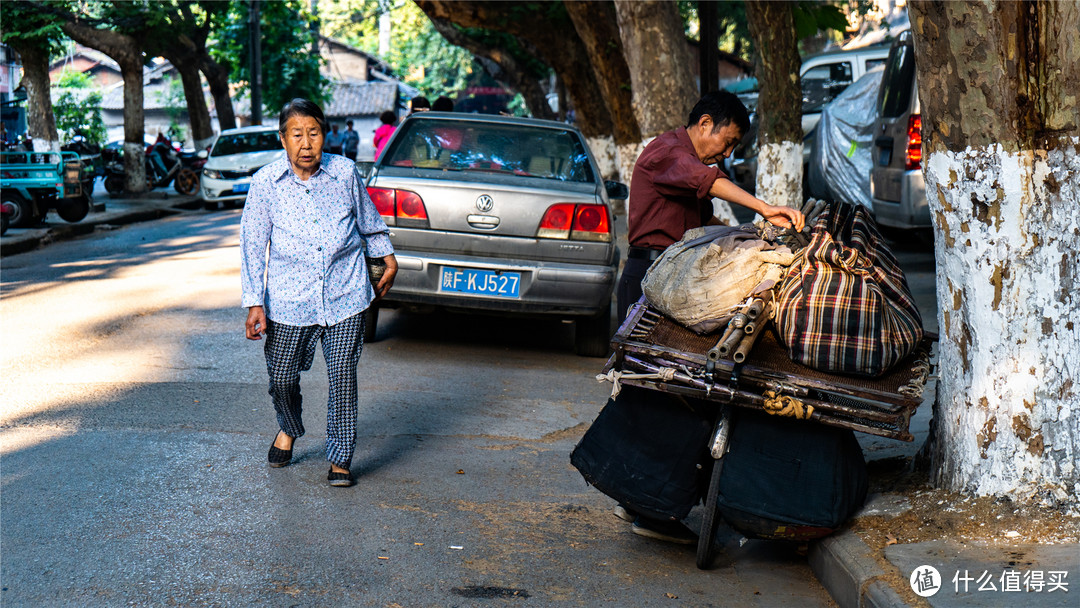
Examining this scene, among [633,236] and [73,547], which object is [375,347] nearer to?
[633,236]

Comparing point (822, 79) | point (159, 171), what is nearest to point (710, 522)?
point (822, 79)

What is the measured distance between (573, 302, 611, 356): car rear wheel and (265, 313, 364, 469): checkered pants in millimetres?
2976

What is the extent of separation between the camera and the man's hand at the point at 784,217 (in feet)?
12.3

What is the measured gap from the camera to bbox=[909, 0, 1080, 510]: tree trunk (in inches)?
135

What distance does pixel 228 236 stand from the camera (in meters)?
15.6

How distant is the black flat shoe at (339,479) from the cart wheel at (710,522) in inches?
61.7

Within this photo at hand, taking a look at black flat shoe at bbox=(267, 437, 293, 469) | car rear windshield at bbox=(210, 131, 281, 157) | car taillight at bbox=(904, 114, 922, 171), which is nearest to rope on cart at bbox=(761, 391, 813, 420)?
black flat shoe at bbox=(267, 437, 293, 469)

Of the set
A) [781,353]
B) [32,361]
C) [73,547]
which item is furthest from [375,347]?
[781,353]

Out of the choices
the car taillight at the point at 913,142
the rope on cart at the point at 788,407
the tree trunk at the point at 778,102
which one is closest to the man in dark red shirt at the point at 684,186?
the rope on cart at the point at 788,407

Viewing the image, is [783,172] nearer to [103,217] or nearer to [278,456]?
[278,456]

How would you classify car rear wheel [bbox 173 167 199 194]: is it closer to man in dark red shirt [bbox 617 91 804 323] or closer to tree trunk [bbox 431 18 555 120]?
tree trunk [bbox 431 18 555 120]

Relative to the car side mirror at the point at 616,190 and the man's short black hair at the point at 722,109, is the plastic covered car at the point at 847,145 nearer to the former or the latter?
the car side mirror at the point at 616,190

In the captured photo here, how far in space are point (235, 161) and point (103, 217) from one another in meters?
3.82

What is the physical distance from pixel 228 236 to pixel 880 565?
44.4 feet
